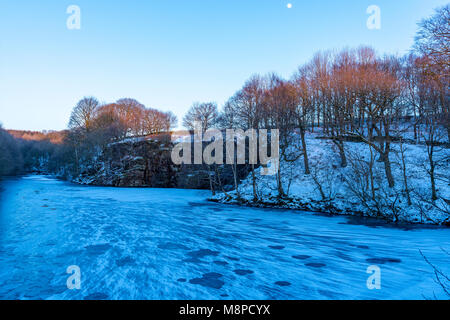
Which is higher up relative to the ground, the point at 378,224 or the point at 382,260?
the point at 382,260

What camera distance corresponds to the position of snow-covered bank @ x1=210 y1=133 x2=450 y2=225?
603 inches

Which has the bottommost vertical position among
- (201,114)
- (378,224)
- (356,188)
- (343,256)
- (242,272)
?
(378,224)

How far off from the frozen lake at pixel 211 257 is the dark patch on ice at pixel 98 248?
0.04 m

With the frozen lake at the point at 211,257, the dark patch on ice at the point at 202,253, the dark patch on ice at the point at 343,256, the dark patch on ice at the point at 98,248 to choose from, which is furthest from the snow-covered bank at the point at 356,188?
the dark patch on ice at the point at 98,248

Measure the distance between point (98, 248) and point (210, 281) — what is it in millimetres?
5270

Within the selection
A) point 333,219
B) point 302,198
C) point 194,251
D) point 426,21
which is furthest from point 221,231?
point 426,21

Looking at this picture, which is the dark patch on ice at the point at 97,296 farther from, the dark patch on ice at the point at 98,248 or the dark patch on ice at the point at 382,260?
the dark patch on ice at the point at 382,260

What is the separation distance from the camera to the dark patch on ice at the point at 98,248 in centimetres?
881

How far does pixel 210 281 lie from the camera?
21.0 ft

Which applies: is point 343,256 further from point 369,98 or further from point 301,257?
point 369,98
